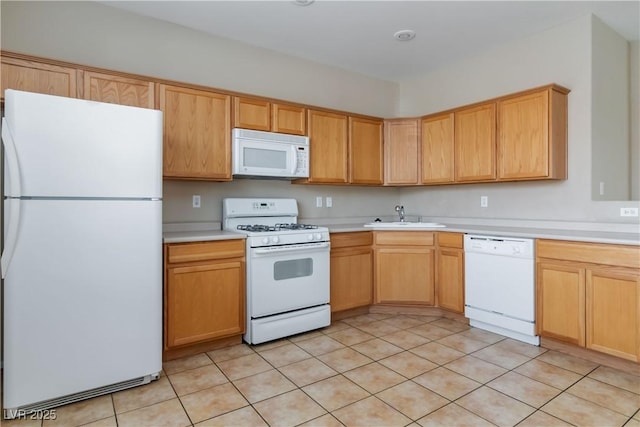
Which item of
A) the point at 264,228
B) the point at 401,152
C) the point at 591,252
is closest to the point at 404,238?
the point at 401,152

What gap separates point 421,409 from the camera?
1.97 meters

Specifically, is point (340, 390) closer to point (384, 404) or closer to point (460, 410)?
point (384, 404)

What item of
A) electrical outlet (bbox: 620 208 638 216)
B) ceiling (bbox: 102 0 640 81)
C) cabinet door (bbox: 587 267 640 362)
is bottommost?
cabinet door (bbox: 587 267 640 362)

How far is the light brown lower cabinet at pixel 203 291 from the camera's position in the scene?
256cm

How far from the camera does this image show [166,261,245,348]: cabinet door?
8.43 feet

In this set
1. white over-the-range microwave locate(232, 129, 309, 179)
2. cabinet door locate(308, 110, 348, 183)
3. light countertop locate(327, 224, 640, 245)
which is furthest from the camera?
cabinet door locate(308, 110, 348, 183)

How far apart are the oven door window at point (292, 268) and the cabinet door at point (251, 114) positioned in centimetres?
119

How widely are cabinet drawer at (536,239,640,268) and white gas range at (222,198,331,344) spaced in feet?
5.67

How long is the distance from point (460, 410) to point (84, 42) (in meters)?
3.54

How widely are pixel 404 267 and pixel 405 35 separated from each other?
7.22 ft

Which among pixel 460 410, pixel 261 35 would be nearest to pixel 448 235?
pixel 460 410

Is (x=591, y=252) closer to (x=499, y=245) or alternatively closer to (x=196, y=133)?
(x=499, y=245)

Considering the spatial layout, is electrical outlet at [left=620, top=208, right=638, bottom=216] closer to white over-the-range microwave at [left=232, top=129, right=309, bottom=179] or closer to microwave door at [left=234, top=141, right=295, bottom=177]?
white over-the-range microwave at [left=232, top=129, right=309, bottom=179]

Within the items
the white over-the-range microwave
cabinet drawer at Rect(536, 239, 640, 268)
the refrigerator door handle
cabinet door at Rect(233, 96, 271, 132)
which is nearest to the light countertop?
cabinet drawer at Rect(536, 239, 640, 268)
